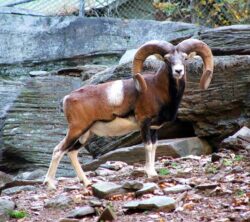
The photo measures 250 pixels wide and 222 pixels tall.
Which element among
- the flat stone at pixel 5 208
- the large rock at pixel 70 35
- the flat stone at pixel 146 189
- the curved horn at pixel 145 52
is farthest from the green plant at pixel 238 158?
the large rock at pixel 70 35

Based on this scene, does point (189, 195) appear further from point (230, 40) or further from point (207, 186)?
point (230, 40)

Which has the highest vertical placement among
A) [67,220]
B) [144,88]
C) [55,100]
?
[144,88]

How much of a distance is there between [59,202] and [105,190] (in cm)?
56

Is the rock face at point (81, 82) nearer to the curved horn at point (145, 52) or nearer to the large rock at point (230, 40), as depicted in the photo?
the large rock at point (230, 40)

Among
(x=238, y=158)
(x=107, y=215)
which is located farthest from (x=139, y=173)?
(x=107, y=215)

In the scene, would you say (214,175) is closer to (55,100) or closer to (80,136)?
(80,136)

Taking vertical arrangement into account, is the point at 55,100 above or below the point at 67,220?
below

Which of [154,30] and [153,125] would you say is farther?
[154,30]

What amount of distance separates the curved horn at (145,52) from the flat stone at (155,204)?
266 cm

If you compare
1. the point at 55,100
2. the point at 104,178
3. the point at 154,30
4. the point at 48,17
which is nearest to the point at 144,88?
the point at 104,178

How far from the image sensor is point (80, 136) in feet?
32.2

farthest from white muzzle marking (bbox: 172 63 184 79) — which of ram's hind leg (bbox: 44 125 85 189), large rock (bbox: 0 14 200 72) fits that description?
large rock (bbox: 0 14 200 72)

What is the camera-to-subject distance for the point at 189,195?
7.88m

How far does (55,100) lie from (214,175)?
7.34 metres
